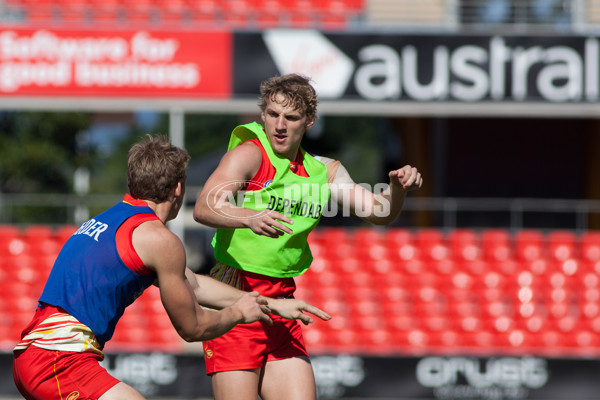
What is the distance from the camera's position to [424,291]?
1087 centimetres

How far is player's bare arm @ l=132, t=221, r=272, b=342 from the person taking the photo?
3.40 meters

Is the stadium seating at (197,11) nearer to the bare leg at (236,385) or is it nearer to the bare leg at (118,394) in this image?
the bare leg at (236,385)

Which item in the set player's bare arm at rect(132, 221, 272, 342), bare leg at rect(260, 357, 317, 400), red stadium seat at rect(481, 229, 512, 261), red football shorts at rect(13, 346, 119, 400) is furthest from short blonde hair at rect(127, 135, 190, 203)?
red stadium seat at rect(481, 229, 512, 261)


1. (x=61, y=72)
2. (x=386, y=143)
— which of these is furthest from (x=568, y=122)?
(x=61, y=72)

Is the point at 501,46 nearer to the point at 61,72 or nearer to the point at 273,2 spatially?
the point at 273,2

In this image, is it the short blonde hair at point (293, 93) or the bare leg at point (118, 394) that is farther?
the short blonde hair at point (293, 93)

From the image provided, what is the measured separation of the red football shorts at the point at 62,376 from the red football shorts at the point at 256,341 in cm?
82

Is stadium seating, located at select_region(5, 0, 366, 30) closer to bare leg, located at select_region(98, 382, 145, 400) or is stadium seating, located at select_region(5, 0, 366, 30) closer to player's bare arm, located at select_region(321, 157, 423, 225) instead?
player's bare arm, located at select_region(321, 157, 423, 225)

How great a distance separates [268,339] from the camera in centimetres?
424

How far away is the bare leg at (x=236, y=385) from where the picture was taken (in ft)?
13.5

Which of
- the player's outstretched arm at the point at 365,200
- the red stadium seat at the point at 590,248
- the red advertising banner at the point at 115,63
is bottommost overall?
the red stadium seat at the point at 590,248

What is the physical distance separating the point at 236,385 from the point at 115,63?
6.92m

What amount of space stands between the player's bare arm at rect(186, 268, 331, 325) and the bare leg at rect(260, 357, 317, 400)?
1.04 ft

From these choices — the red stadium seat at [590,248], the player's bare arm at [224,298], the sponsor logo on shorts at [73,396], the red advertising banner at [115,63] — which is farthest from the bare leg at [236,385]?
the red stadium seat at [590,248]
